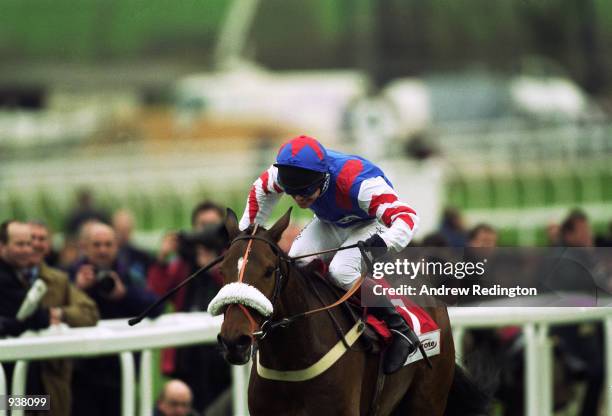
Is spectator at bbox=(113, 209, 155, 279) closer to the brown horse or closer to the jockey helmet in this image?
the brown horse

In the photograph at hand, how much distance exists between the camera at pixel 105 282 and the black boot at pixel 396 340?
159cm

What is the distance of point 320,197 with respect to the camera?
517 cm

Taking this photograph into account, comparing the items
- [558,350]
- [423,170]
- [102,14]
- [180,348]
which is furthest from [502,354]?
[102,14]

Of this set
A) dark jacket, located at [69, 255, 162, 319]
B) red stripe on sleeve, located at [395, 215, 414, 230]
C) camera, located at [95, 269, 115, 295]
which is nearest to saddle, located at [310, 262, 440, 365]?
red stripe on sleeve, located at [395, 215, 414, 230]

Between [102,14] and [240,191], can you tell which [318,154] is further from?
[102,14]

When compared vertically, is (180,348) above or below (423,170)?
below

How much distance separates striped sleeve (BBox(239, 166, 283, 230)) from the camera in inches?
205

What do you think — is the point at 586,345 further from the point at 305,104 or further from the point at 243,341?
the point at 305,104

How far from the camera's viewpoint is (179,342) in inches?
226

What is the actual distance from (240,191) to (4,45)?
19.6 meters

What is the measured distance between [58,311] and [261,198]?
118cm

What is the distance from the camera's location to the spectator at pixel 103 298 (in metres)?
6.01

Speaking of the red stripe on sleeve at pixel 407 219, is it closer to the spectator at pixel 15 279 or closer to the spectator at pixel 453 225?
the spectator at pixel 15 279

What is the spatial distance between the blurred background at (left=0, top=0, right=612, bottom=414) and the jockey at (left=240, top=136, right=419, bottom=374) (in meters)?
3.80
